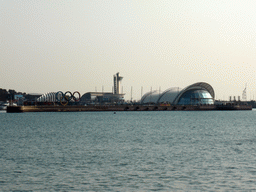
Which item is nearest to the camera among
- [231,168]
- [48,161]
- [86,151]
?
[231,168]

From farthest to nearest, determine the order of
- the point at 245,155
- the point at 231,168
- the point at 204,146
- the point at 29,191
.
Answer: the point at 204,146
the point at 245,155
the point at 231,168
the point at 29,191

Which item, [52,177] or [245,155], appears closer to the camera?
[52,177]

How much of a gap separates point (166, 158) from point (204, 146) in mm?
11643

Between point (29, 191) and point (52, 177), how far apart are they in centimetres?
385

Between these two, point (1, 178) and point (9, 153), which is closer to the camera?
point (1, 178)

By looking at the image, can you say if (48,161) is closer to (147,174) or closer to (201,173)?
(147,174)

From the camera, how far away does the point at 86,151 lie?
41.5 meters

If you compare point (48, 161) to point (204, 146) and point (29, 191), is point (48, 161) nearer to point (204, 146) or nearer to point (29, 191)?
point (29, 191)

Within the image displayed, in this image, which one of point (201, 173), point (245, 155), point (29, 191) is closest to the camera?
point (29, 191)

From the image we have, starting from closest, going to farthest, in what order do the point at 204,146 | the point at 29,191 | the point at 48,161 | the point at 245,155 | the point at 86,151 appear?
the point at 29,191 → the point at 48,161 → the point at 245,155 → the point at 86,151 → the point at 204,146

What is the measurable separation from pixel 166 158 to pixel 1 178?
14782 millimetres

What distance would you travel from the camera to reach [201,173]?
28828mm

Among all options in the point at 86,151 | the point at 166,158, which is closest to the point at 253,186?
the point at 166,158

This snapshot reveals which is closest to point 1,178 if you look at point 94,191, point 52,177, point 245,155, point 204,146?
point 52,177
